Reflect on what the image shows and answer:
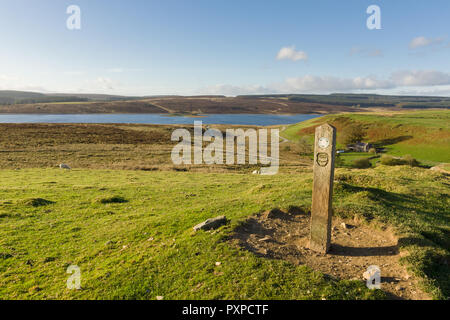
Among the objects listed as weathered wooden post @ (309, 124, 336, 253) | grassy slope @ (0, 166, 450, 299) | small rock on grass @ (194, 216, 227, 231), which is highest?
weathered wooden post @ (309, 124, 336, 253)

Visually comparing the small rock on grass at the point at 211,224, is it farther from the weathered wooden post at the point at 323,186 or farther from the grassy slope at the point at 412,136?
the grassy slope at the point at 412,136

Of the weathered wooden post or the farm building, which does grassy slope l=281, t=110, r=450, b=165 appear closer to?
the farm building

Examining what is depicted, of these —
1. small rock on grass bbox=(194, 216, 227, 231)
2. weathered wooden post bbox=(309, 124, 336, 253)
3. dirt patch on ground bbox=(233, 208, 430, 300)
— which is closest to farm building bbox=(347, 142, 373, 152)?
dirt patch on ground bbox=(233, 208, 430, 300)

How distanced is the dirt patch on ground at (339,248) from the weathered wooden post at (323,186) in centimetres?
57

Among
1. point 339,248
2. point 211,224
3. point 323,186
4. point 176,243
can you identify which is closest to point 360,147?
point 339,248

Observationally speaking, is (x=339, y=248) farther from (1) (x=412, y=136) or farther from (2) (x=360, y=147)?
(1) (x=412, y=136)

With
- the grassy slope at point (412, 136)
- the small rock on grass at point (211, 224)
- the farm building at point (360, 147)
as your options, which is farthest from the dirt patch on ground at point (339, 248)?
the farm building at point (360, 147)

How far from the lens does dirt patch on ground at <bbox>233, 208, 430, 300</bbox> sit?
828 cm

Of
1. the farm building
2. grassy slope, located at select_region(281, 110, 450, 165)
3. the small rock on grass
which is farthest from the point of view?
the farm building

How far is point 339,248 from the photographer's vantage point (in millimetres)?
10320

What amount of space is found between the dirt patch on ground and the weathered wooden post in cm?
57

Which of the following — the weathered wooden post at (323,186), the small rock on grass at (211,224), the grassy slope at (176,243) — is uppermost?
the weathered wooden post at (323,186)

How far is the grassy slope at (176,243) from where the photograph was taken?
782 centimetres

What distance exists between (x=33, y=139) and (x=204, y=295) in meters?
70.4
